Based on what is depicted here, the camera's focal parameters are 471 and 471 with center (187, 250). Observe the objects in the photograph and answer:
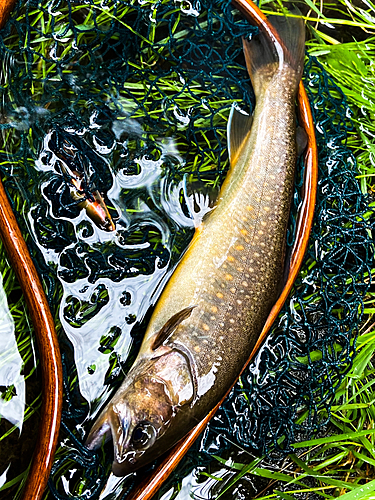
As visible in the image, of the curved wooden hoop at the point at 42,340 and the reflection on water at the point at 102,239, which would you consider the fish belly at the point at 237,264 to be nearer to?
the reflection on water at the point at 102,239

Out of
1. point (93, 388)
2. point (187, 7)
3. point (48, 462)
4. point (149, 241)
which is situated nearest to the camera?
point (48, 462)

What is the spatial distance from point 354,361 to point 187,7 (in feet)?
7.09

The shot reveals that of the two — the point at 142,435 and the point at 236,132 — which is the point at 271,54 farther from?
the point at 142,435

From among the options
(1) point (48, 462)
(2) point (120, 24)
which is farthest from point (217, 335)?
(2) point (120, 24)

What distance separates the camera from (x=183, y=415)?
1.94 metres

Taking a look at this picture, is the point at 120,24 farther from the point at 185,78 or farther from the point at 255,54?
the point at 255,54

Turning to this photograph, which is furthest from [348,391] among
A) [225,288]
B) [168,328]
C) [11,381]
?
[11,381]

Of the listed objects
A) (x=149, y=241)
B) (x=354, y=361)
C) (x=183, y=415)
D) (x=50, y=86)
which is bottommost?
(x=354, y=361)

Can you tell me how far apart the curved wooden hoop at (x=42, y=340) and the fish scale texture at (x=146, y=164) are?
302 mm

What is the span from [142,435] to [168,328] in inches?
17.2

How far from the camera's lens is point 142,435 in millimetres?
1856

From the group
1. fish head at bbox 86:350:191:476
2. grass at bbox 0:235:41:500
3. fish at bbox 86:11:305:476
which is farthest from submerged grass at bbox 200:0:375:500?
grass at bbox 0:235:41:500

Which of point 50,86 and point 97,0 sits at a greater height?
point 97,0

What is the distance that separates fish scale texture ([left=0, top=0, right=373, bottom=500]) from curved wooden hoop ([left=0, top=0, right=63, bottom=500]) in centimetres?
30
